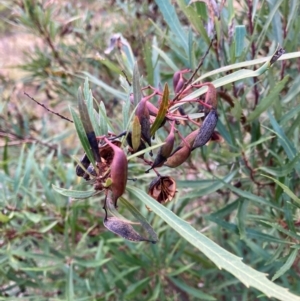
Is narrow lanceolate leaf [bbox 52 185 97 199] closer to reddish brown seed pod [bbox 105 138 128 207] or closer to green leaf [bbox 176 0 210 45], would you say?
reddish brown seed pod [bbox 105 138 128 207]

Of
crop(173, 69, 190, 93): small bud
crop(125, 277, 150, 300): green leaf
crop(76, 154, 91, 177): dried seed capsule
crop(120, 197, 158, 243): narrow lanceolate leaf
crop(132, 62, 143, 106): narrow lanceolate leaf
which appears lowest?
crop(125, 277, 150, 300): green leaf

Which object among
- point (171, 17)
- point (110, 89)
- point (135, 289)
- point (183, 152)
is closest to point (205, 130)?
point (183, 152)

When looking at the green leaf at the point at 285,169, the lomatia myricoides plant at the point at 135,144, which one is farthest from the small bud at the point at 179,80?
the green leaf at the point at 285,169

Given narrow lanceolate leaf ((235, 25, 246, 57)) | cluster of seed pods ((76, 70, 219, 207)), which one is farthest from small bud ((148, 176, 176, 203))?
narrow lanceolate leaf ((235, 25, 246, 57))

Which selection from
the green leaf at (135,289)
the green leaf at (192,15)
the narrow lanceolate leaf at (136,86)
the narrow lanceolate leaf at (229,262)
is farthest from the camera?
the green leaf at (135,289)

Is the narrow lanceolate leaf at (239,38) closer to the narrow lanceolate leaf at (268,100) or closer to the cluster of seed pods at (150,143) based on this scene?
the narrow lanceolate leaf at (268,100)

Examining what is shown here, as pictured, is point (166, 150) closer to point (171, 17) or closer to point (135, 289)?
point (171, 17)
